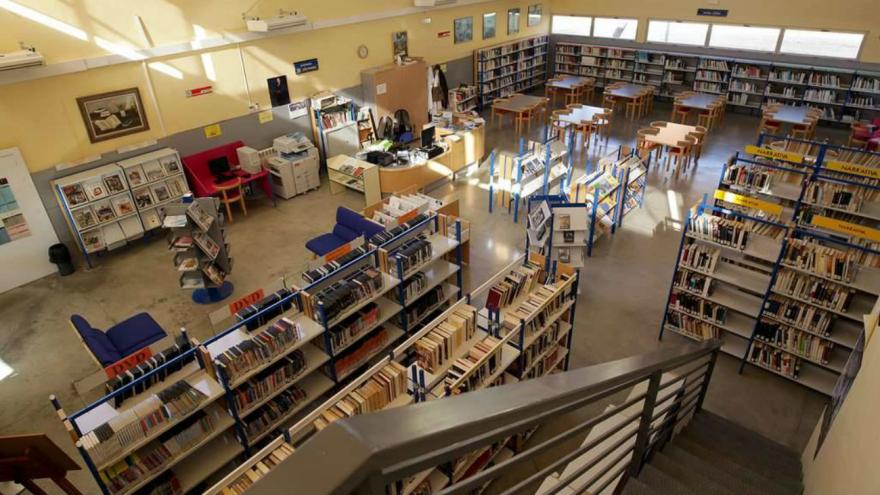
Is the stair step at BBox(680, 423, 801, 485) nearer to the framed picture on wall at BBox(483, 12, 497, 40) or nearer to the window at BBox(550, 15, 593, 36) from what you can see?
the framed picture on wall at BBox(483, 12, 497, 40)

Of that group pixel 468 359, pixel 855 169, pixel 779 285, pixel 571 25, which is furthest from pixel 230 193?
pixel 571 25

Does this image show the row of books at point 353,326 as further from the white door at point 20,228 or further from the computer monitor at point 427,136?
the white door at point 20,228

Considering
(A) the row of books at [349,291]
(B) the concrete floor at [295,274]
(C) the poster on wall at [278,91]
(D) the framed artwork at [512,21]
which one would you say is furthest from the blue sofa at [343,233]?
(D) the framed artwork at [512,21]

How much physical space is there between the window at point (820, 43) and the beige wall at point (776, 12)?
0.36m

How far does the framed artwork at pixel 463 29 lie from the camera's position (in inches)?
594

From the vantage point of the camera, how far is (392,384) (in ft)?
15.1

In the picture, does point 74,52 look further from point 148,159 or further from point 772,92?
point 772,92

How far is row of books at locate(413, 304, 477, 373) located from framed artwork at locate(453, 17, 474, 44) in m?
11.9

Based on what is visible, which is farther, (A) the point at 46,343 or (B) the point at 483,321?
(A) the point at 46,343

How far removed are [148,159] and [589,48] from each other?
1419 centimetres

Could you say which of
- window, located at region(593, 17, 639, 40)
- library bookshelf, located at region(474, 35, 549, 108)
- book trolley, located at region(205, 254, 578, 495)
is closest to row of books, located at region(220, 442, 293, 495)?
book trolley, located at region(205, 254, 578, 495)

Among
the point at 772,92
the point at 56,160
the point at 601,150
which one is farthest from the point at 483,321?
the point at 772,92

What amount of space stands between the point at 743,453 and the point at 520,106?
11.6m

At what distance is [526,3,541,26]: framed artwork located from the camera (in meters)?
17.5
